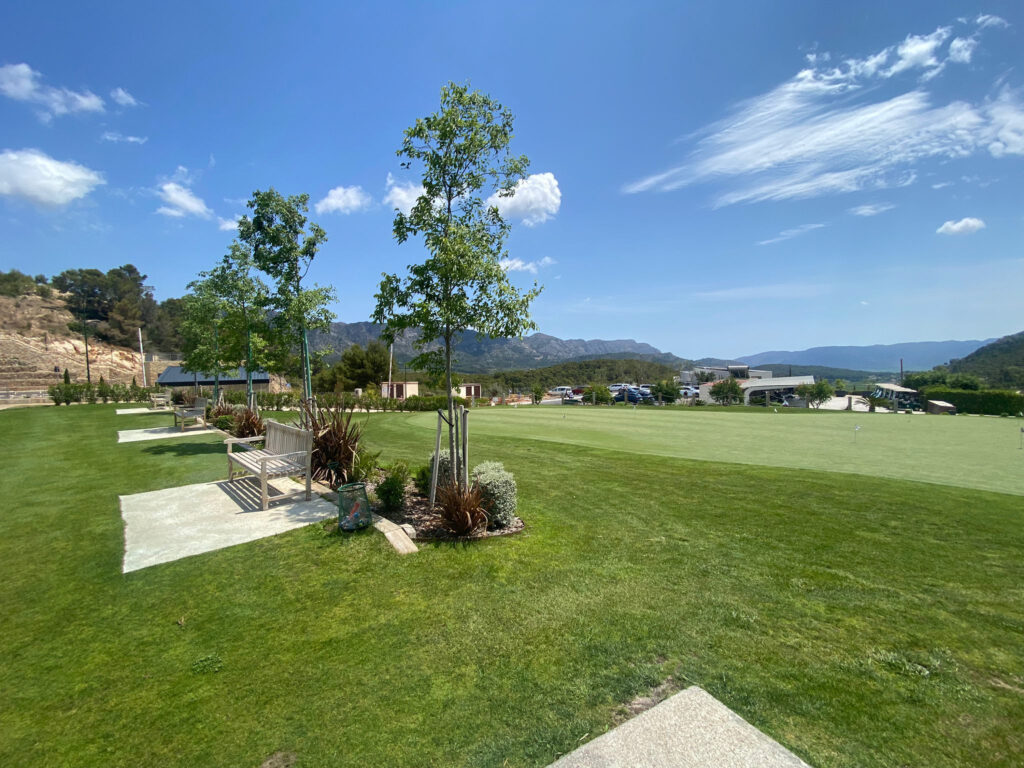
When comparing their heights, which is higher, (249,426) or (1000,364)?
(1000,364)

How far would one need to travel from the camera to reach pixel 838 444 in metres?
13.1

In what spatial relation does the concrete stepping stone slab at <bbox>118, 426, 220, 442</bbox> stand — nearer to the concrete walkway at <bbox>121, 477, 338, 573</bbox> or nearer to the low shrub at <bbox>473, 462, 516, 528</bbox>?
the concrete walkway at <bbox>121, 477, 338, 573</bbox>

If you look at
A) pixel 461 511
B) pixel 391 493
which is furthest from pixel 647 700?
pixel 391 493

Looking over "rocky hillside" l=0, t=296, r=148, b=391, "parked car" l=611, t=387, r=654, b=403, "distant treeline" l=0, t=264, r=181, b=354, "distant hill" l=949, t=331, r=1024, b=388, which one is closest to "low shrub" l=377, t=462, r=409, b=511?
"parked car" l=611, t=387, r=654, b=403

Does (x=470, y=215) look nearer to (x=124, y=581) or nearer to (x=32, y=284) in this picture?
(x=124, y=581)

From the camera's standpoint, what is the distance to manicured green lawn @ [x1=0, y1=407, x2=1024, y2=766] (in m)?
2.45

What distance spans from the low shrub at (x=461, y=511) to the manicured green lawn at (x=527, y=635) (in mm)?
350

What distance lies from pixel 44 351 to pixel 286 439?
7625 centimetres

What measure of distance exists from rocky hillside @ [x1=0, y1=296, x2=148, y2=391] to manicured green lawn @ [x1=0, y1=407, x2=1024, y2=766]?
63572 mm

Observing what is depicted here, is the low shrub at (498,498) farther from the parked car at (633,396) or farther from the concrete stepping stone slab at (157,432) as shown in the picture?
the parked car at (633,396)

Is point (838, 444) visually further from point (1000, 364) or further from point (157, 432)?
point (1000, 364)

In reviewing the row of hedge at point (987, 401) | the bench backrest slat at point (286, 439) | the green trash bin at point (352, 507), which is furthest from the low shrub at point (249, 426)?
the row of hedge at point (987, 401)

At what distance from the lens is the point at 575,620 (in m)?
3.54

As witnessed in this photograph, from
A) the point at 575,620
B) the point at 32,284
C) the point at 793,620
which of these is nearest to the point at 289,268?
the point at 575,620
